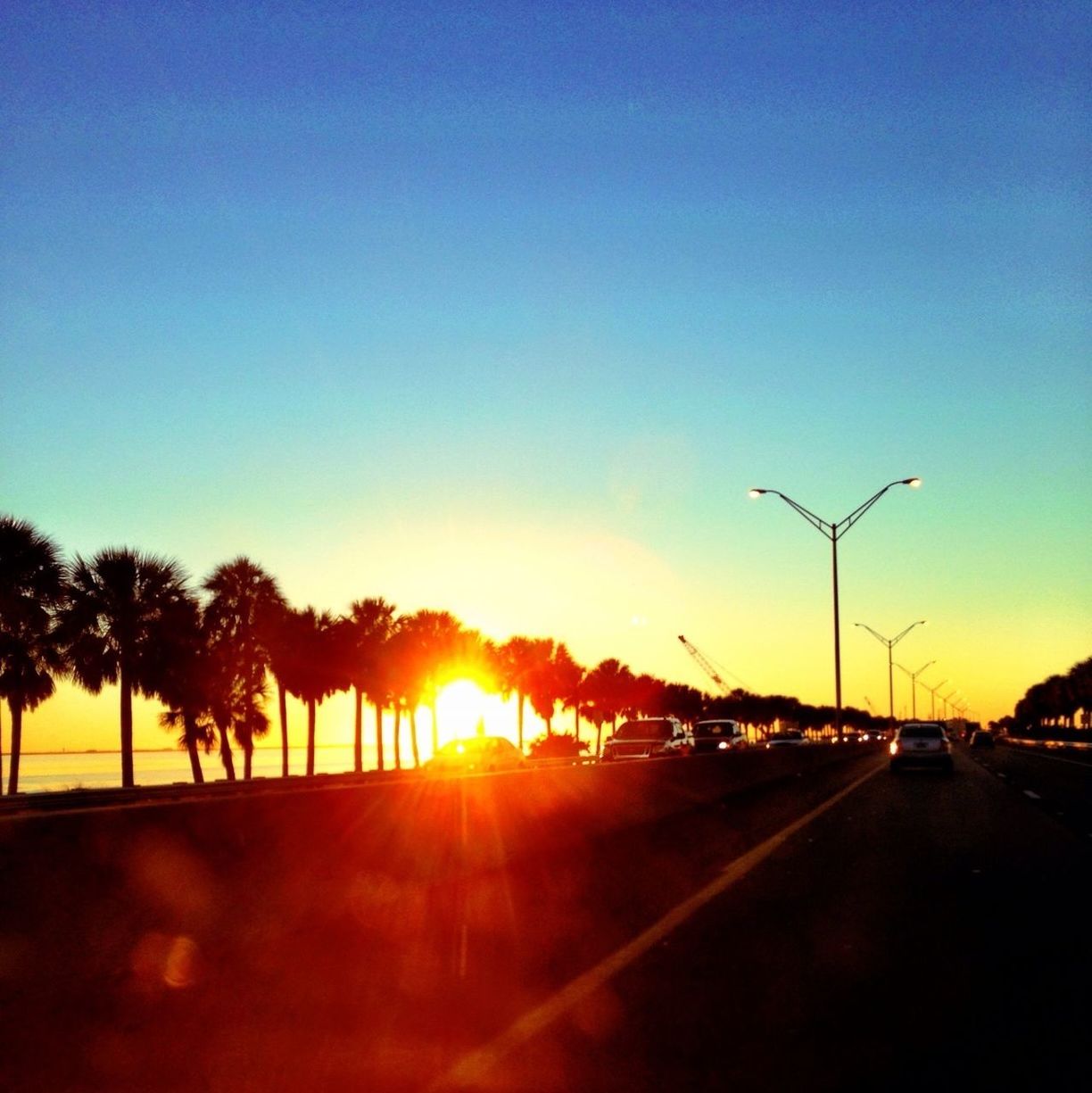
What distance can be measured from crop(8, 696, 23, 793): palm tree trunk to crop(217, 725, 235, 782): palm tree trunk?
18165mm

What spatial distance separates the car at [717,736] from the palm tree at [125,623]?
20.9 metres

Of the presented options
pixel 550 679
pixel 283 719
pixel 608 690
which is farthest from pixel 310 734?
pixel 608 690

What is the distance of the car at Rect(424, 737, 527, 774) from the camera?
1986 inches

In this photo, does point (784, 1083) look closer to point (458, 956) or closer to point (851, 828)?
point (458, 956)

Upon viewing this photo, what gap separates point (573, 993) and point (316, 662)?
6552 centimetres

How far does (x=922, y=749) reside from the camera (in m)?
43.4

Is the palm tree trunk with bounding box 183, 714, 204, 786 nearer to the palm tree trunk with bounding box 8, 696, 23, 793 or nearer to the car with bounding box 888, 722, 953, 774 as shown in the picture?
the palm tree trunk with bounding box 8, 696, 23, 793

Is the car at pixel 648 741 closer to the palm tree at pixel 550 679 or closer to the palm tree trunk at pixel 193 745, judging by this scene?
the palm tree trunk at pixel 193 745

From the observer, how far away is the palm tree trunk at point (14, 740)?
143 feet

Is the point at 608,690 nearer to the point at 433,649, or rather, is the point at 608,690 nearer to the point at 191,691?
the point at 433,649

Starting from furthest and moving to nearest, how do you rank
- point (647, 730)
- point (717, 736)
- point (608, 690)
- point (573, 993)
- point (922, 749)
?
point (608, 690) < point (717, 736) < point (647, 730) < point (922, 749) < point (573, 993)

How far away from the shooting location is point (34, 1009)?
7332 mm

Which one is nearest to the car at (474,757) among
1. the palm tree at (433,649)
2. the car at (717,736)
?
the car at (717,736)

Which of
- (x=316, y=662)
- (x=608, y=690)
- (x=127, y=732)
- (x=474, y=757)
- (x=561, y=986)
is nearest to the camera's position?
(x=561, y=986)
